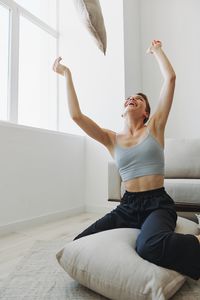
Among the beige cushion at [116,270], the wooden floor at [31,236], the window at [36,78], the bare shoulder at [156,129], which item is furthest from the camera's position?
the window at [36,78]

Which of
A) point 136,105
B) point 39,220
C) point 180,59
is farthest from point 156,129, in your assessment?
point 180,59

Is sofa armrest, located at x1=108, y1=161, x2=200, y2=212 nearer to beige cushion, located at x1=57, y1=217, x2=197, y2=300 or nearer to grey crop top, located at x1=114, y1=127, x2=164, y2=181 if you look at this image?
grey crop top, located at x1=114, y1=127, x2=164, y2=181

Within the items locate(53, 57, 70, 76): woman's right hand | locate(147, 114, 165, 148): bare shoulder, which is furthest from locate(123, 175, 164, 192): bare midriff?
locate(53, 57, 70, 76): woman's right hand

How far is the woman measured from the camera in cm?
113

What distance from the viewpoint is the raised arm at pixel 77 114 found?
1.11 metres

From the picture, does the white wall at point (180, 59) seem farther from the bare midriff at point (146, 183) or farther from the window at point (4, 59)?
the bare midriff at point (146, 183)

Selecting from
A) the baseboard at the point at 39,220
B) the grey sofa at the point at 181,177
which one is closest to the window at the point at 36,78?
the baseboard at the point at 39,220

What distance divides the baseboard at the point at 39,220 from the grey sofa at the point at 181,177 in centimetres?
74

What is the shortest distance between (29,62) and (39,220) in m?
1.77

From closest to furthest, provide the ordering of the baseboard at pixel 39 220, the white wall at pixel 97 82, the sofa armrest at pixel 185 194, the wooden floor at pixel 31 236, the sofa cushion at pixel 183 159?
the wooden floor at pixel 31 236, the sofa armrest at pixel 185 194, the baseboard at pixel 39 220, the sofa cushion at pixel 183 159, the white wall at pixel 97 82

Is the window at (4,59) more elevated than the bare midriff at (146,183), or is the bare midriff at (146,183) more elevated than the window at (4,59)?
the window at (4,59)

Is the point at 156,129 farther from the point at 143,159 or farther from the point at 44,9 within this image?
the point at 44,9

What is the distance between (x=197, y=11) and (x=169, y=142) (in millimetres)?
1760

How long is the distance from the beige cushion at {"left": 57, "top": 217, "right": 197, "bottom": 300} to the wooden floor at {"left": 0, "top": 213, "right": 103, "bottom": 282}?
16.3 inches
